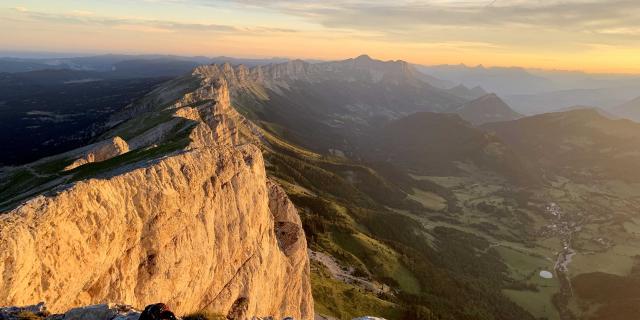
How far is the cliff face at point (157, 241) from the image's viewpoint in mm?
37438

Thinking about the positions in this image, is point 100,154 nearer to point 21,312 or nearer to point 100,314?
point 21,312

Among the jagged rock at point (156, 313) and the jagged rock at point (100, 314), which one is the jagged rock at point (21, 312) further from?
the jagged rock at point (156, 313)

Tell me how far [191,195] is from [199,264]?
1029 centimetres

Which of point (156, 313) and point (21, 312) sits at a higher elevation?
point (156, 313)

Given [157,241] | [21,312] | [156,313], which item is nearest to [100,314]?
[21,312]

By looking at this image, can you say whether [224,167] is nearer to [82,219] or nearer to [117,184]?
[117,184]

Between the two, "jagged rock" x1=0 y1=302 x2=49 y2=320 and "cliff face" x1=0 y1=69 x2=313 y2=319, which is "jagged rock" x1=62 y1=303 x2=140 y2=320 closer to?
"jagged rock" x1=0 y1=302 x2=49 y2=320

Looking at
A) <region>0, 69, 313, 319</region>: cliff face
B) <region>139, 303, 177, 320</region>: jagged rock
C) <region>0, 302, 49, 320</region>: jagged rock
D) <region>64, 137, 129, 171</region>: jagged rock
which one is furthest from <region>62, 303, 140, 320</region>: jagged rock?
<region>64, 137, 129, 171</region>: jagged rock

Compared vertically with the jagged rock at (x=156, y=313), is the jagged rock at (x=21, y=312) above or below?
below

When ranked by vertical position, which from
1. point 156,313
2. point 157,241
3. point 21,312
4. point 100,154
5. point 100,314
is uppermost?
point 156,313

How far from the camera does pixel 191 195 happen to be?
61.7 metres

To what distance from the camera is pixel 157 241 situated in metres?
52.7

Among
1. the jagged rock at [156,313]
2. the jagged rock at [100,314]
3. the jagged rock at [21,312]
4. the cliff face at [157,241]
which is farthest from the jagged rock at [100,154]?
the jagged rock at [156,313]

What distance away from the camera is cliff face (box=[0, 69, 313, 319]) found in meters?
37.4
